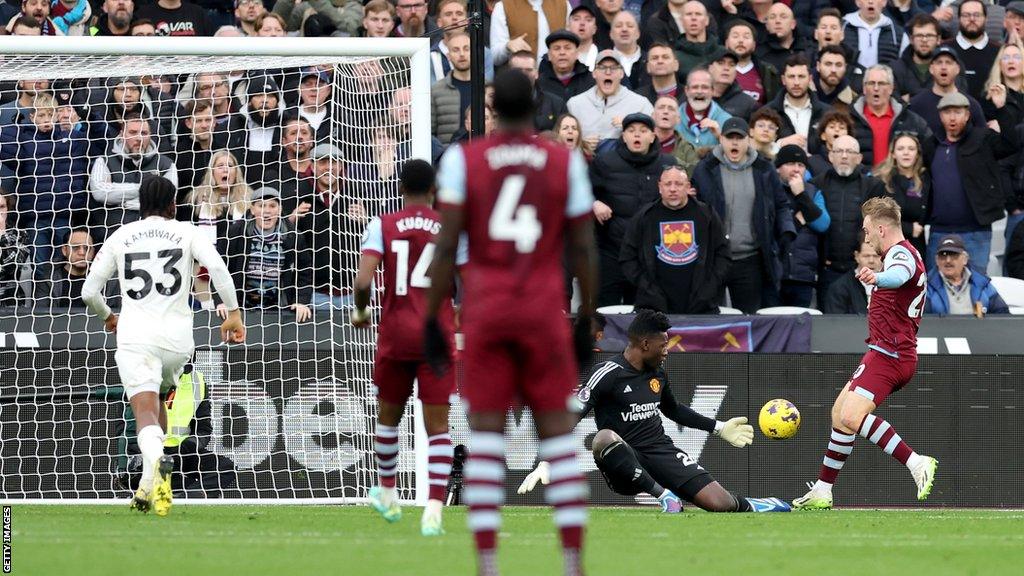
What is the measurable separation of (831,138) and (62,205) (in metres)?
7.48

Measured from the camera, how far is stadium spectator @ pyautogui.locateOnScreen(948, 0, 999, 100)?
17.9 metres

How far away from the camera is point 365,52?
477 inches

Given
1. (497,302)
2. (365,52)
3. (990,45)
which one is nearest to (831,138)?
(990,45)

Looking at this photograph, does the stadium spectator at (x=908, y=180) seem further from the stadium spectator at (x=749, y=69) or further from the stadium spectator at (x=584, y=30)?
the stadium spectator at (x=584, y=30)

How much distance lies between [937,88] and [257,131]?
7.31 meters

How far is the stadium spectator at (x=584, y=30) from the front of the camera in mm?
17359

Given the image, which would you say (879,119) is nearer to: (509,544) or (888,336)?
(888,336)

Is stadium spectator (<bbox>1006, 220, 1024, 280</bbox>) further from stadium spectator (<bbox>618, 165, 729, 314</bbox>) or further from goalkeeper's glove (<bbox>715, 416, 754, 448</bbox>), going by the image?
goalkeeper's glove (<bbox>715, 416, 754, 448</bbox>)

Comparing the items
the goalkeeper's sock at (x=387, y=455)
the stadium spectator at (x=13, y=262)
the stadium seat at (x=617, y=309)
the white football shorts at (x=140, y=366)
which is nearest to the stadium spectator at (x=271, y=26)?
the stadium spectator at (x=13, y=262)

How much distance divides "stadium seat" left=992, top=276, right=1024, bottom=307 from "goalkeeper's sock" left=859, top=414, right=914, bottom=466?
354cm

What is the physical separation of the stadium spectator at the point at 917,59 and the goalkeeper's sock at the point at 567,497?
12.2 meters

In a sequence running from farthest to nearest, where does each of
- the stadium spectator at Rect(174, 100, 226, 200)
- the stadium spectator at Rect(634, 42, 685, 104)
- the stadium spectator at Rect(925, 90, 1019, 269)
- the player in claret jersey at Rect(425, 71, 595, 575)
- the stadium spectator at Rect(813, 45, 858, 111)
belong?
the stadium spectator at Rect(813, 45, 858, 111) < the stadium spectator at Rect(634, 42, 685, 104) < the stadium spectator at Rect(925, 90, 1019, 269) < the stadium spectator at Rect(174, 100, 226, 200) < the player in claret jersey at Rect(425, 71, 595, 575)

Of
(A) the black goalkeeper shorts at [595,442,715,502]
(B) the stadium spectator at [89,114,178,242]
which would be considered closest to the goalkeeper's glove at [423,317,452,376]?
(A) the black goalkeeper shorts at [595,442,715,502]

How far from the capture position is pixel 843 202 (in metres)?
15.4
